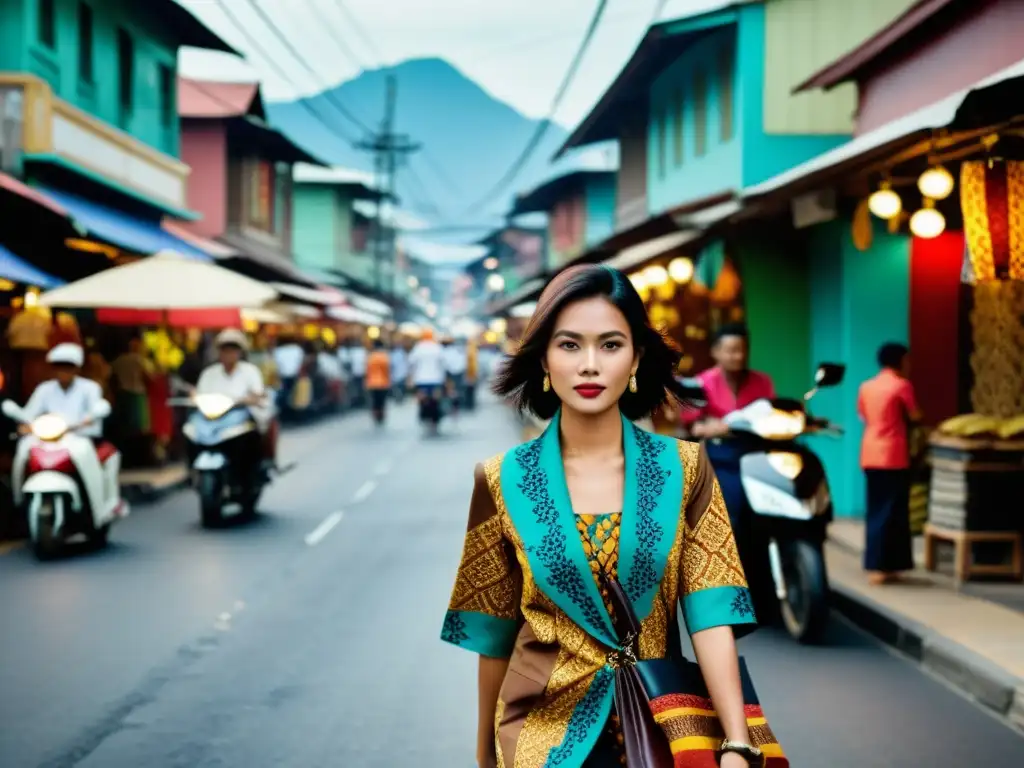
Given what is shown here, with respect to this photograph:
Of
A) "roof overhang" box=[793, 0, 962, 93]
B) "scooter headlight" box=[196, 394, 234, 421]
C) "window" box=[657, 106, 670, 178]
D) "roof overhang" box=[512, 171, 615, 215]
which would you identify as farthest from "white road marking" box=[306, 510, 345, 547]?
"roof overhang" box=[512, 171, 615, 215]

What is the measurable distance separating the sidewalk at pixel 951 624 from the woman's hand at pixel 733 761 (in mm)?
4251

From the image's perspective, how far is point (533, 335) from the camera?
2943mm

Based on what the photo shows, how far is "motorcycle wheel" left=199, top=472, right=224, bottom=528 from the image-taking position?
43.3ft

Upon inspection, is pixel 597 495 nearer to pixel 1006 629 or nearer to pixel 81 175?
pixel 1006 629

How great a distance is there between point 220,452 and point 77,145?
7.87 meters

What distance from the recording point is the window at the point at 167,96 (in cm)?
2620

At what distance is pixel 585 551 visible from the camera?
2.80 metres

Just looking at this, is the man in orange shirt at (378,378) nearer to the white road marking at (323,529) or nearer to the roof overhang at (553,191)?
the roof overhang at (553,191)

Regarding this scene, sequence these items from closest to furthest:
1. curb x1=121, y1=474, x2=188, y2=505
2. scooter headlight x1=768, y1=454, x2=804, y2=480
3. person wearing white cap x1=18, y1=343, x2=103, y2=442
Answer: scooter headlight x1=768, y1=454, x2=804, y2=480, person wearing white cap x1=18, y1=343, x2=103, y2=442, curb x1=121, y1=474, x2=188, y2=505

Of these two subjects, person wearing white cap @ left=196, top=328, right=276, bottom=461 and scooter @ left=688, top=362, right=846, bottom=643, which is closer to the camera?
scooter @ left=688, top=362, right=846, bottom=643

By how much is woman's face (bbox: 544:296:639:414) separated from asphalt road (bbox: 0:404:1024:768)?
10.3ft

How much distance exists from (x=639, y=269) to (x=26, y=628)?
1166 centimetres

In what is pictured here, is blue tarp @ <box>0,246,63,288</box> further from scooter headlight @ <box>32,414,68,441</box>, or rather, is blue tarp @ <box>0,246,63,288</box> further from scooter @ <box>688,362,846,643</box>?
scooter @ <box>688,362,846,643</box>

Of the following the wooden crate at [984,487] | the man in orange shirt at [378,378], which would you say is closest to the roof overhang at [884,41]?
the wooden crate at [984,487]
